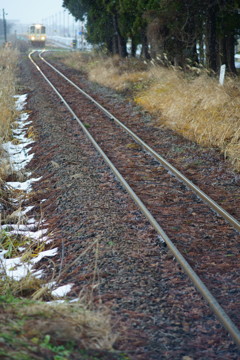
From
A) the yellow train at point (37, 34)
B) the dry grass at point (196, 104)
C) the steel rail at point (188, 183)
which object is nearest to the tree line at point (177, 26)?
the dry grass at point (196, 104)

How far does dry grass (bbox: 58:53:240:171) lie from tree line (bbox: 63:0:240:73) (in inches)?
41.0

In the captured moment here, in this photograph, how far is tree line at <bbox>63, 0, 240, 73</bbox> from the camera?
17.4 metres

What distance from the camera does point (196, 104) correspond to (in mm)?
14102

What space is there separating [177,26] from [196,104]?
674 centimetres

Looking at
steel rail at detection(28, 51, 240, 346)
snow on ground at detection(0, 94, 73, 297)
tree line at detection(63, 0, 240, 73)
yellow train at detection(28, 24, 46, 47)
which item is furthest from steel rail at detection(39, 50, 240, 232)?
yellow train at detection(28, 24, 46, 47)

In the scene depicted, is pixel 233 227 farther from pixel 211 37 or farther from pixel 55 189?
pixel 211 37

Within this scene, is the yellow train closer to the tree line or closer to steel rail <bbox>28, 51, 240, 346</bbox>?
the tree line

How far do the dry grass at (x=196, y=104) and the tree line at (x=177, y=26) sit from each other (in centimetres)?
104

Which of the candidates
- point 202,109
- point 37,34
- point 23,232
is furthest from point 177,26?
point 37,34

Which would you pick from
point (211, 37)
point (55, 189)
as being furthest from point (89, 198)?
point (211, 37)

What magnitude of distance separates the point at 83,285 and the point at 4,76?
18417 millimetres

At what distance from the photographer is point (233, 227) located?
22.1ft

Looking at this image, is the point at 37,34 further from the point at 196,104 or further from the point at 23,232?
the point at 23,232

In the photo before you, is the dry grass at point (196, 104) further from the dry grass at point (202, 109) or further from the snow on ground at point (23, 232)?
the snow on ground at point (23, 232)
